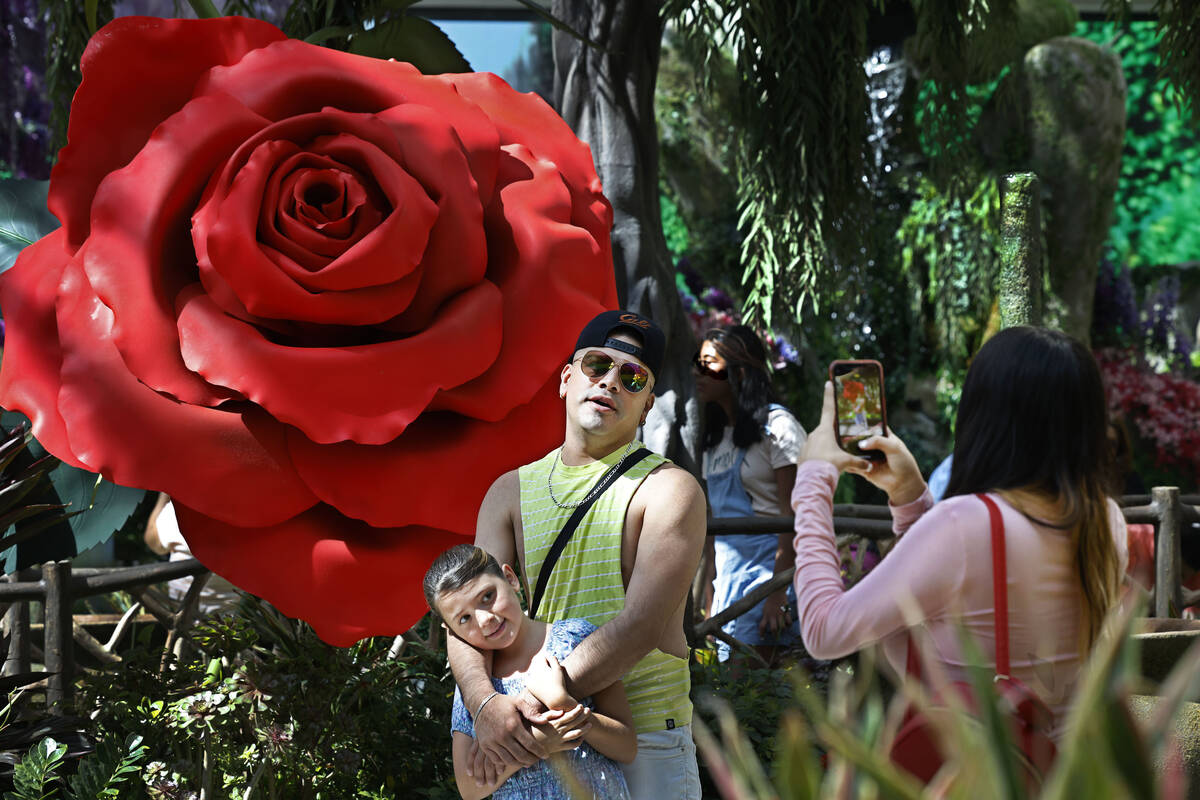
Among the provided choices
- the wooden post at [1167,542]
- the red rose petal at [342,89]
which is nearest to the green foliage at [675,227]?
the wooden post at [1167,542]

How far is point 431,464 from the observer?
84cm

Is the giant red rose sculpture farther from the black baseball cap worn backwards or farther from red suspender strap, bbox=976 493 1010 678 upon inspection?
red suspender strap, bbox=976 493 1010 678

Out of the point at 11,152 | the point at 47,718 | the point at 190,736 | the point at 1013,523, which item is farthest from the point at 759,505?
the point at 11,152

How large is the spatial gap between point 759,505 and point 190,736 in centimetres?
200

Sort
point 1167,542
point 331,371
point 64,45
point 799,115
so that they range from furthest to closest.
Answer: point 1167,542 < point 799,115 < point 64,45 < point 331,371

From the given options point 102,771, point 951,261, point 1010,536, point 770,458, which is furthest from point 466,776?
point 951,261

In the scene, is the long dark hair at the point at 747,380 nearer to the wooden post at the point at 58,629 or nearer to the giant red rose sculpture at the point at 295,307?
the wooden post at the point at 58,629

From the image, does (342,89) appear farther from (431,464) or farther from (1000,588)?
(1000,588)

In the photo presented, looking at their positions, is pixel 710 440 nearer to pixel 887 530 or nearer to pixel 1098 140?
pixel 887 530

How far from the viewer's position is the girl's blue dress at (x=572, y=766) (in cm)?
134

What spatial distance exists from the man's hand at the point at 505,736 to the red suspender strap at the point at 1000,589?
1.76 ft

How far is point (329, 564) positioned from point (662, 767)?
28.6 inches

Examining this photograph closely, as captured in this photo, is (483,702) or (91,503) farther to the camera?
(483,702)

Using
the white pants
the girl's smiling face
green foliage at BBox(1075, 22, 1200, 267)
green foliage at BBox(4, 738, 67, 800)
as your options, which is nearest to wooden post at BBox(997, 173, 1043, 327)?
the white pants
